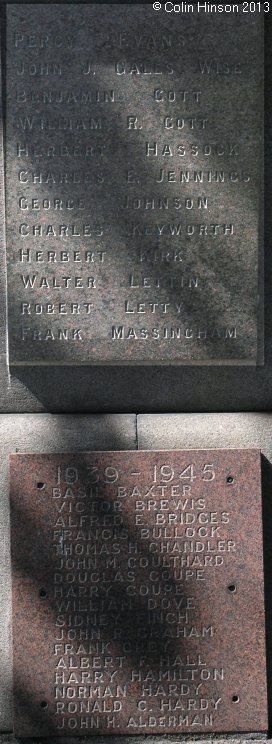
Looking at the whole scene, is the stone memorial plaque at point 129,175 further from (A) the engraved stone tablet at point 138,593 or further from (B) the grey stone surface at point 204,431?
(A) the engraved stone tablet at point 138,593

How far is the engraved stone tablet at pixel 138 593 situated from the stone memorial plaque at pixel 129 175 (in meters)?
0.49

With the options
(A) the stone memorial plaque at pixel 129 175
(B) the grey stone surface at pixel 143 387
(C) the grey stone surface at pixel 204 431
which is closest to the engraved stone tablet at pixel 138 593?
(C) the grey stone surface at pixel 204 431

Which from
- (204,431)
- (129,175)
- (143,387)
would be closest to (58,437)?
(143,387)

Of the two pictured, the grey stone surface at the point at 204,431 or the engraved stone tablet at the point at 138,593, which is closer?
the engraved stone tablet at the point at 138,593

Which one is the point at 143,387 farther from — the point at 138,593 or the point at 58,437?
the point at 138,593

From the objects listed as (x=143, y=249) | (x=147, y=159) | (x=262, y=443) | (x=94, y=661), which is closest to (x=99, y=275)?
(x=143, y=249)

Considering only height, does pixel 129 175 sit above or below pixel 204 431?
above

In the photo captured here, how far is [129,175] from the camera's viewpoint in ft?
10.0

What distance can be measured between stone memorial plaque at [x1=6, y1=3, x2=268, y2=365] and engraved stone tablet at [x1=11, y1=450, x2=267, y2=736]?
490mm

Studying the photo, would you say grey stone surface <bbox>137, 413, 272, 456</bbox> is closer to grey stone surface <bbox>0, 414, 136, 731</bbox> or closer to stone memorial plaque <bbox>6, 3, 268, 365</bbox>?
grey stone surface <bbox>0, 414, 136, 731</bbox>

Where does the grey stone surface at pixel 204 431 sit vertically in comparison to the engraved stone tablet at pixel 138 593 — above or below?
above

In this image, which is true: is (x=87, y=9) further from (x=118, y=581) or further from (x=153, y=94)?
(x=118, y=581)

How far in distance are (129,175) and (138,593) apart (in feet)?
5.08

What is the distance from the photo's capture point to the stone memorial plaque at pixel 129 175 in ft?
9.95
